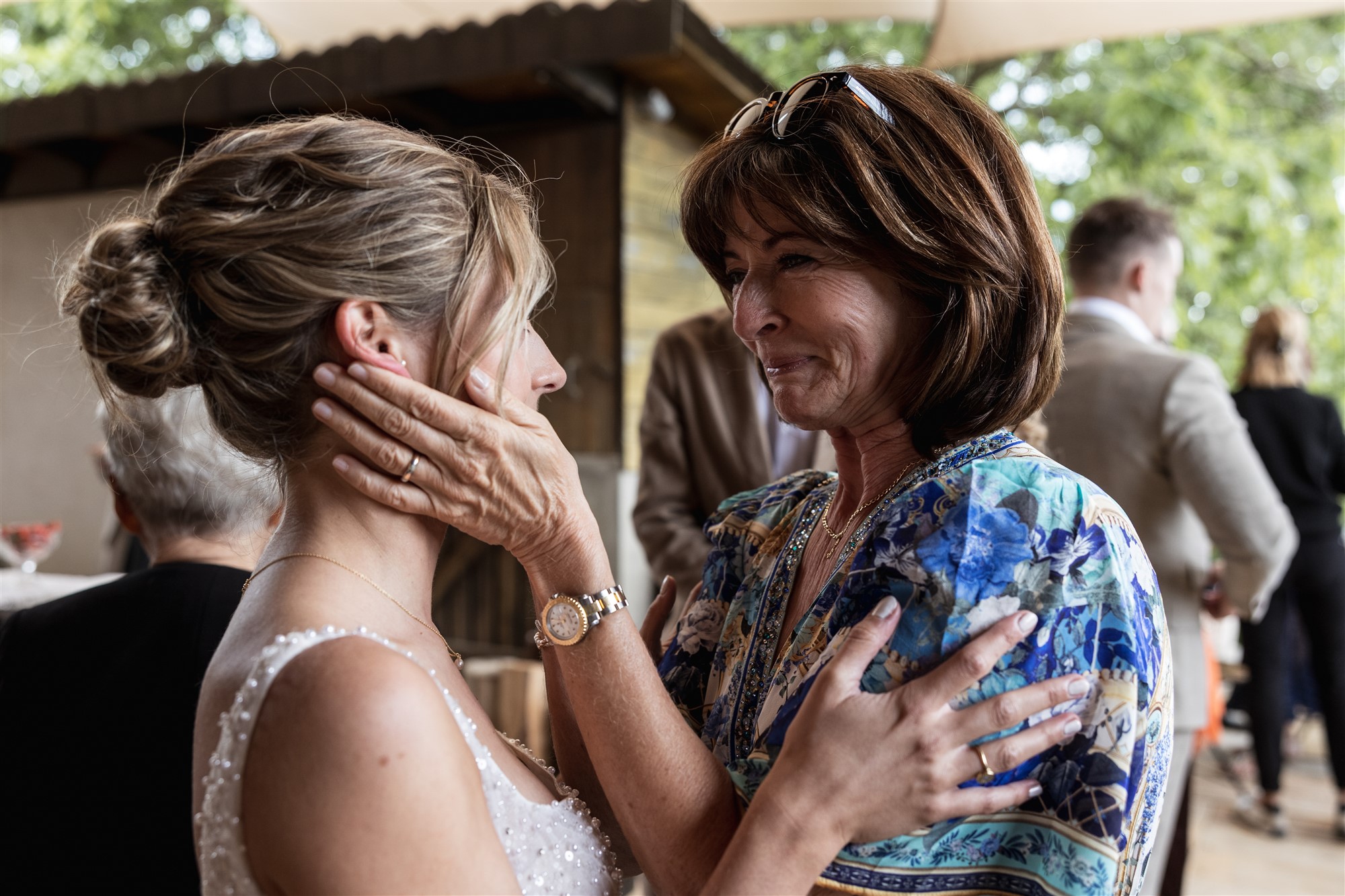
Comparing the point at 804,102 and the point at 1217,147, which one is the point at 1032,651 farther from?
the point at 1217,147

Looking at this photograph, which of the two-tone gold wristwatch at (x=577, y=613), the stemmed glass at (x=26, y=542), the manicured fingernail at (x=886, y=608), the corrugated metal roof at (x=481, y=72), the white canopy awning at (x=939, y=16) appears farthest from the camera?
the white canopy awning at (x=939, y=16)

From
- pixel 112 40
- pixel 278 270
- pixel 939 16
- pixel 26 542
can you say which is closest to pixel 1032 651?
pixel 278 270

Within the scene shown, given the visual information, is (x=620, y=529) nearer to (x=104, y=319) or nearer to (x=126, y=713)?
(x=126, y=713)

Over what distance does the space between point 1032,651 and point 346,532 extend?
2.56 feet

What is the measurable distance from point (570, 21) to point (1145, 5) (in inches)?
103

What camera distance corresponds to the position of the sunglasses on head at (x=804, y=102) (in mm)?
1166

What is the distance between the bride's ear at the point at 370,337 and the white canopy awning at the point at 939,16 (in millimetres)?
4003

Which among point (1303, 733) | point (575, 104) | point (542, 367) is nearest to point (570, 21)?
point (575, 104)

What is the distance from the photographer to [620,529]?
16.9 ft

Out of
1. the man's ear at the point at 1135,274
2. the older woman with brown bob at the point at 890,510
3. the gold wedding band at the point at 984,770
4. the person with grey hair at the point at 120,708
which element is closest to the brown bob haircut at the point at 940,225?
the older woman with brown bob at the point at 890,510

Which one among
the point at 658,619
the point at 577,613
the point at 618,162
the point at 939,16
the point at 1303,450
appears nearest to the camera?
the point at 577,613

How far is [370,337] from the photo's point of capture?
Answer: 3.82 ft

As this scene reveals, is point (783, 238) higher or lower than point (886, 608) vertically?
higher

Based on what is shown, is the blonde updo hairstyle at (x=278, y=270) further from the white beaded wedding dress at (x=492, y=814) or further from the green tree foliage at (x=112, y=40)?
the green tree foliage at (x=112, y=40)
